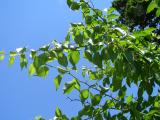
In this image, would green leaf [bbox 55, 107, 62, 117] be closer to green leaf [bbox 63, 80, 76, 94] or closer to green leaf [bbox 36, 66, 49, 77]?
green leaf [bbox 63, 80, 76, 94]

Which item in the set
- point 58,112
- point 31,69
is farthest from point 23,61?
point 58,112

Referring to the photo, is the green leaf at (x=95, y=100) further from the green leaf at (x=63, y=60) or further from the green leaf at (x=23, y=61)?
the green leaf at (x=23, y=61)

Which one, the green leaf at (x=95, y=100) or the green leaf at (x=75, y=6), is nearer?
the green leaf at (x=95, y=100)

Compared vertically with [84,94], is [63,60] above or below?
above

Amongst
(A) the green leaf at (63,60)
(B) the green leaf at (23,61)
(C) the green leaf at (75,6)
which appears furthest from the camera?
(C) the green leaf at (75,6)

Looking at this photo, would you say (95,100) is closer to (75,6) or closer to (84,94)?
(84,94)

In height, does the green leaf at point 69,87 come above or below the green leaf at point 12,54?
below

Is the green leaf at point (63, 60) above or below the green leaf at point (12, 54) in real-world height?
below

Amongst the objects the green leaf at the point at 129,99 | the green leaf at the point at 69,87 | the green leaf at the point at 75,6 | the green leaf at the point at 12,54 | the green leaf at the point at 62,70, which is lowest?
the green leaf at the point at 129,99

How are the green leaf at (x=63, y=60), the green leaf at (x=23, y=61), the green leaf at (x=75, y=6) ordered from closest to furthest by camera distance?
the green leaf at (x=63, y=60), the green leaf at (x=23, y=61), the green leaf at (x=75, y=6)

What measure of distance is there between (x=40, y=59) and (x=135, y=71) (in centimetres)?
59

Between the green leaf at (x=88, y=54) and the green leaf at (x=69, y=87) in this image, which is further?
the green leaf at (x=69, y=87)

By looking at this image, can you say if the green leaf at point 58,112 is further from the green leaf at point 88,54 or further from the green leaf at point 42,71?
the green leaf at point 88,54

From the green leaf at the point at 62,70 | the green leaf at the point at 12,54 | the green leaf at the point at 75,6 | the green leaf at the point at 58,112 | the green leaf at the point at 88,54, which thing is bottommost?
the green leaf at the point at 58,112
